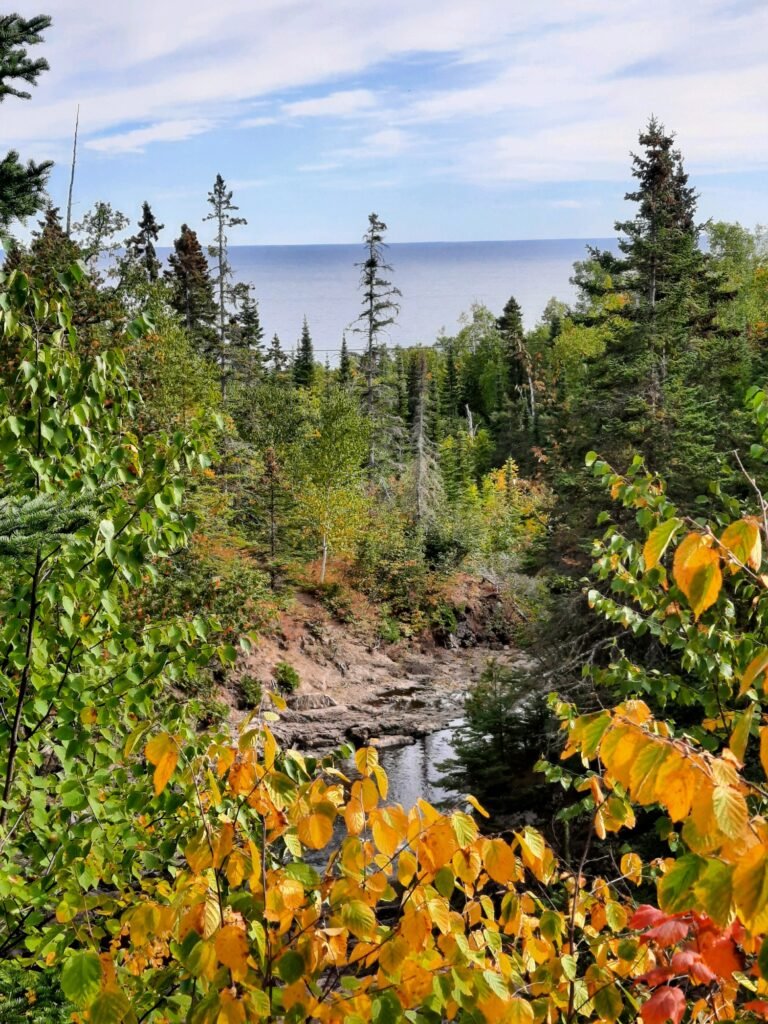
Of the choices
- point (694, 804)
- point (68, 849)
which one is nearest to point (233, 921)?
point (68, 849)

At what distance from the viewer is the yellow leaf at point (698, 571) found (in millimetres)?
1662

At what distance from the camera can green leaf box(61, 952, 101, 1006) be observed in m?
1.79

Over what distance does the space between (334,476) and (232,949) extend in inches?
930

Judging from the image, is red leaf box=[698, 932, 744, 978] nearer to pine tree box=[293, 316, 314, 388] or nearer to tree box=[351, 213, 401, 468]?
tree box=[351, 213, 401, 468]

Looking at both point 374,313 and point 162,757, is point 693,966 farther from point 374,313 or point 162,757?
point 374,313

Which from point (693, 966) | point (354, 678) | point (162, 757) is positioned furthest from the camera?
point (354, 678)

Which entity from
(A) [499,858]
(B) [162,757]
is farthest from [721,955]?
(B) [162,757]

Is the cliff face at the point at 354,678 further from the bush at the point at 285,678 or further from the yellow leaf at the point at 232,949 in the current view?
the yellow leaf at the point at 232,949

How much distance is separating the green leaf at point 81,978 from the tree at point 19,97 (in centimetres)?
1017

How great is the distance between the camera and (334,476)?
2536 cm

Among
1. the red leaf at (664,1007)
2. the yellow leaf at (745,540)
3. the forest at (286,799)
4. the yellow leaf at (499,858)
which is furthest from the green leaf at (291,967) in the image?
the yellow leaf at (745,540)

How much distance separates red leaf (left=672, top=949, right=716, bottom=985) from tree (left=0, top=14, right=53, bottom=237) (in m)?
10.8

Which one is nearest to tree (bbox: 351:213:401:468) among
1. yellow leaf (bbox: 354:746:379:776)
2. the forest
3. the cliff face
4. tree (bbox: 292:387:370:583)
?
tree (bbox: 292:387:370:583)

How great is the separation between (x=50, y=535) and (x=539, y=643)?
11354 millimetres
